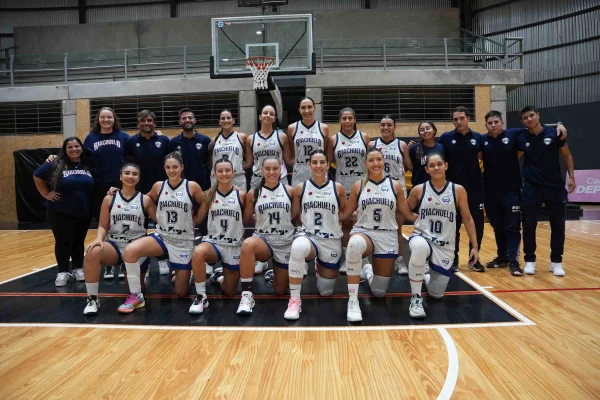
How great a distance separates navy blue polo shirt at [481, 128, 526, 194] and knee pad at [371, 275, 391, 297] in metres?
1.94

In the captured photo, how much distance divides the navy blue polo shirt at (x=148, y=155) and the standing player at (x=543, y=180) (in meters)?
3.96

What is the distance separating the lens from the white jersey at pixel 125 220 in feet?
11.9

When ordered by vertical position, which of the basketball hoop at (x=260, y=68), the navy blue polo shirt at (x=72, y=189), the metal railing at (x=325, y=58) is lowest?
the navy blue polo shirt at (x=72, y=189)

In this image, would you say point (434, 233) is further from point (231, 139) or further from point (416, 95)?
point (416, 95)

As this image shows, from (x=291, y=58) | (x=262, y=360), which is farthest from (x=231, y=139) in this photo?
(x=291, y=58)

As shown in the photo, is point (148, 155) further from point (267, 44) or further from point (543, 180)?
point (267, 44)

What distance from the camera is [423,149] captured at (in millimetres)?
4676

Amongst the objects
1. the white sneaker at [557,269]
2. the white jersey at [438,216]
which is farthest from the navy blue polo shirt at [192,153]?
the white sneaker at [557,269]

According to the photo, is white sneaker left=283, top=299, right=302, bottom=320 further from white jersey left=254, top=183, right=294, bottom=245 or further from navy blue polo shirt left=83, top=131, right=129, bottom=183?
navy blue polo shirt left=83, top=131, right=129, bottom=183

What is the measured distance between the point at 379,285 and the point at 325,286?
47 cm

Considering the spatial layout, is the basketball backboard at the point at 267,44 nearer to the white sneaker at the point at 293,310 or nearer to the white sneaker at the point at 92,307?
the white sneaker at the point at 92,307

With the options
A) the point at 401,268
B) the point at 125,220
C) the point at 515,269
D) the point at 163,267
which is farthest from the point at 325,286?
the point at 515,269

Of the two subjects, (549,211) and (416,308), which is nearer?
(416,308)

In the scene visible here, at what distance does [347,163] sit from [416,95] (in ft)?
29.4
